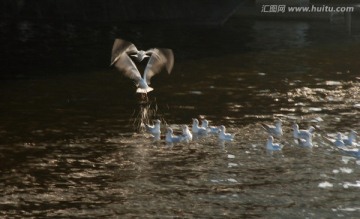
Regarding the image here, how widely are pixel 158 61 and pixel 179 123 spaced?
4.82 metres

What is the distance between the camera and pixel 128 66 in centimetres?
3531

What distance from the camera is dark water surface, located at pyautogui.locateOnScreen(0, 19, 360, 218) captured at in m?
23.6

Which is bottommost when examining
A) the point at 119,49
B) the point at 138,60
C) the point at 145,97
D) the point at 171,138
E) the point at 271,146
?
the point at 271,146

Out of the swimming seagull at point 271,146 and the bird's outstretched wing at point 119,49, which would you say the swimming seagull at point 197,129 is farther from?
the bird's outstretched wing at point 119,49

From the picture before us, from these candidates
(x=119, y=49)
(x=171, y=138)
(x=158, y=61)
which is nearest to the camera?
(x=171, y=138)

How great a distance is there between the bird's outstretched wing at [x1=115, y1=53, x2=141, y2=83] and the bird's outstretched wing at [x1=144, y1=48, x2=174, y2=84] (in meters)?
0.34

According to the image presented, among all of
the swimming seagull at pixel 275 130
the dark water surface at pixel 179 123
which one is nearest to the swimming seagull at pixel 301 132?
the dark water surface at pixel 179 123

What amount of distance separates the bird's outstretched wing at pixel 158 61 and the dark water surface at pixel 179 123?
970 millimetres

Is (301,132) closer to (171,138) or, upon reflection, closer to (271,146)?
(271,146)

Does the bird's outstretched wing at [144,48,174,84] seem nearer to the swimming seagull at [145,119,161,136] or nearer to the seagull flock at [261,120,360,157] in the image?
the swimming seagull at [145,119,161,136]

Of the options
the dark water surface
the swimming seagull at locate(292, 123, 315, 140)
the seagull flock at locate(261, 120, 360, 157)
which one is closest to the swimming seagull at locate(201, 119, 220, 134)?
the dark water surface

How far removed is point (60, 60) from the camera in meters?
43.8

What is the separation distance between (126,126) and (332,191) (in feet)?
27.3

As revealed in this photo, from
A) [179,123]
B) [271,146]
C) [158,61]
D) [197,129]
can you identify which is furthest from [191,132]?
[158,61]
